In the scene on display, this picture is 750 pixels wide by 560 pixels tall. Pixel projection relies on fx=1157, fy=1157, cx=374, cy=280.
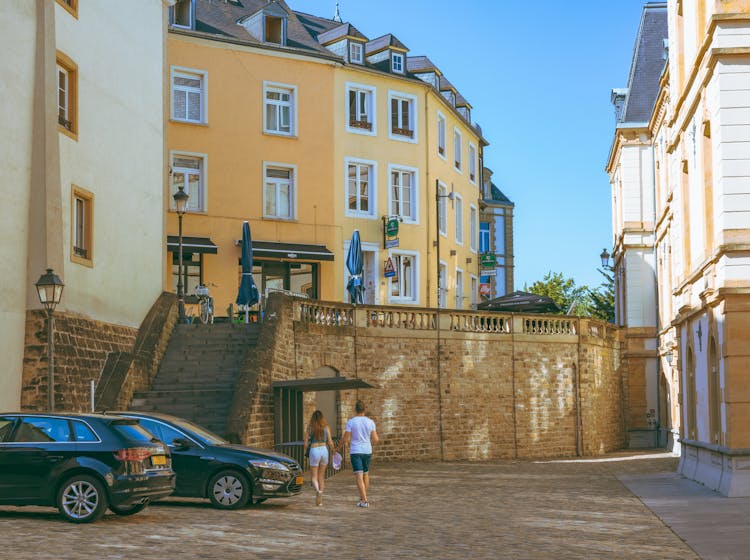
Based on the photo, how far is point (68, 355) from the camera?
2452 cm

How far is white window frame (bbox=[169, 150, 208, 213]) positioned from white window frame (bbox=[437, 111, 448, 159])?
35.8 ft

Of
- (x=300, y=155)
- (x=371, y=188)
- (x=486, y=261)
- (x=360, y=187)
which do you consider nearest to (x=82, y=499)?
(x=300, y=155)

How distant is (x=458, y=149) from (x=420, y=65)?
14.9ft

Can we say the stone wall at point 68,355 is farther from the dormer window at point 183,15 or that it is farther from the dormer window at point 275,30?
the dormer window at point 275,30

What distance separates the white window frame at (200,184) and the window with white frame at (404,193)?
758cm

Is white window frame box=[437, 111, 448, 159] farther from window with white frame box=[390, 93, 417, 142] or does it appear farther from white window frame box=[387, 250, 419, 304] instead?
white window frame box=[387, 250, 419, 304]

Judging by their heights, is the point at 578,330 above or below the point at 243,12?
below

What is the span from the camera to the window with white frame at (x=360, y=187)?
Answer: 41906 mm

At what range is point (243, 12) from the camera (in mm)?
43281

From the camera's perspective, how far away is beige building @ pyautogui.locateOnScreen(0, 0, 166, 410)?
75.9 ft

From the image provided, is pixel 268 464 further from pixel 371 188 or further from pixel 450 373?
pixel 371 188

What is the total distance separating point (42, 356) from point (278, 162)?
60.2 ft

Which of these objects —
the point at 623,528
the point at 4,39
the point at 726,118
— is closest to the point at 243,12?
the point at 4,39

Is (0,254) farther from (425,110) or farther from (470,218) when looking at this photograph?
(470,218)
